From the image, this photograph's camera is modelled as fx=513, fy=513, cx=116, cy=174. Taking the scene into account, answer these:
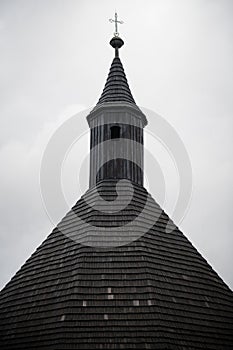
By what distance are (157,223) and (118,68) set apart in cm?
683

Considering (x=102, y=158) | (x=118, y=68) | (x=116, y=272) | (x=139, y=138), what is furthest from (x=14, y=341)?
(x=118, y=68)

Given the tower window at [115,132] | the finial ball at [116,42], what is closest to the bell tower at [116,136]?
the tower window at [115,132]

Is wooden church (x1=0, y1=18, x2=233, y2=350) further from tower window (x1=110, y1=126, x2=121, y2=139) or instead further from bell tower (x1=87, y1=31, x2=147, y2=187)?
tower window (x1=110, y1=126, x2=121, y2=139)

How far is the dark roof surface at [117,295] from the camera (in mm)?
11773

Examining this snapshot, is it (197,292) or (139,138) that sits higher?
(139,138)

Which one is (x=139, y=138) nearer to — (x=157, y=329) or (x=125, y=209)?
(x=125, y=209)

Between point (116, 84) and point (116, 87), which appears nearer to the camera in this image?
point (116, 87)

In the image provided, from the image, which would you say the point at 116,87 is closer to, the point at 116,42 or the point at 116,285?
the point at 116,42

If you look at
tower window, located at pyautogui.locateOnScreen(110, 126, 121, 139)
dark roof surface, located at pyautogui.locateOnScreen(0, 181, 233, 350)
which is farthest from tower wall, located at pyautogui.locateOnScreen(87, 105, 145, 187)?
dark roof surface, located at pyautogui.locateOnScreen(0, 181, 233, 350)

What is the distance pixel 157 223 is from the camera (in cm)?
1555

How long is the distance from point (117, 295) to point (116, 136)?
22.7 feet

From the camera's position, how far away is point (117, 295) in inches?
493

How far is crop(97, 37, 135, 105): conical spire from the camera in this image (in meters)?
18.4

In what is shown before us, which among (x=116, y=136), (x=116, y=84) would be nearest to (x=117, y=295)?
(x=116, y=136)
